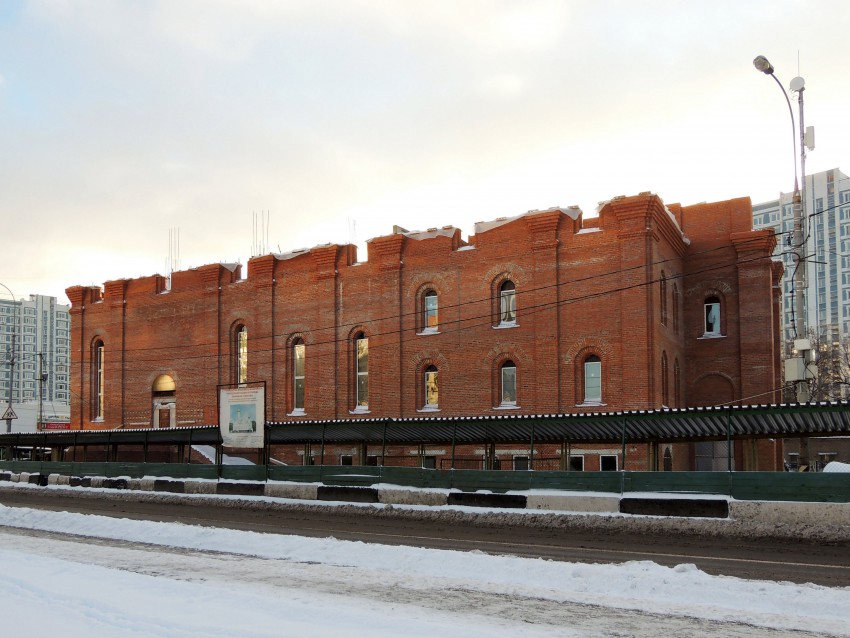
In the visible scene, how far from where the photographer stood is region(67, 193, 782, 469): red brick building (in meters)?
31.0

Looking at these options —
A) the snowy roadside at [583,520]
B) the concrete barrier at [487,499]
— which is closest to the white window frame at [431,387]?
the snowy roadside at [583,520]

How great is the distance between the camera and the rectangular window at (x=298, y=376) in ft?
131

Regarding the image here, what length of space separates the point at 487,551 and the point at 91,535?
31.7 feet

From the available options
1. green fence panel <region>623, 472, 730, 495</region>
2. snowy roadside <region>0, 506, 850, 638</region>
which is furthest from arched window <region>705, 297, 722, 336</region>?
snowy roadside <region>0, 506, 850, 638</region>

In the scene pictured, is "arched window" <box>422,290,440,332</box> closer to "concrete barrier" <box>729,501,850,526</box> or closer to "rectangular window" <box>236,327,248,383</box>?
"rectangular window" <box>236,327,248,383</box>

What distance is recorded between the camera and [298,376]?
40031mm

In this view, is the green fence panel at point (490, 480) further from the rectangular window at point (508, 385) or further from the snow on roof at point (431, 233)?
the snow on roof at point (431, 233)

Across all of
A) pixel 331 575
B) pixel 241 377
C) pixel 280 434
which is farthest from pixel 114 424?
pixel 331 575

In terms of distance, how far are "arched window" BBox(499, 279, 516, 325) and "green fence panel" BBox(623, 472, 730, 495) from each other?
12.8 metres

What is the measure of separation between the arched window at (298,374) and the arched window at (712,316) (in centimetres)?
1925

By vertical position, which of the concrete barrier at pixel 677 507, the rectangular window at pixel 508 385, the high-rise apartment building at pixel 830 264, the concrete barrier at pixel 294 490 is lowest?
the concrete barrier at pixel 294 490

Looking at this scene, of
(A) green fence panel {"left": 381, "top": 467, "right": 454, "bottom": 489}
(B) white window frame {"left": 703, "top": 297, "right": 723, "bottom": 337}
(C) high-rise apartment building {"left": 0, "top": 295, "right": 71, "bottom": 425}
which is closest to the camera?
(A) green fence panel {"left": 381, "top": 467, "right": 454, "bottom": 489}

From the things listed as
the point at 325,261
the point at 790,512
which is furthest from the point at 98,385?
the point at 790,512

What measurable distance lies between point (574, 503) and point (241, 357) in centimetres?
2490
